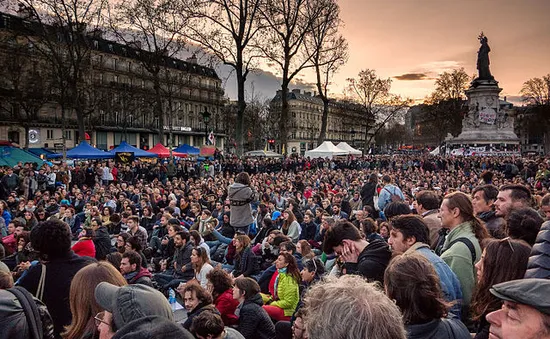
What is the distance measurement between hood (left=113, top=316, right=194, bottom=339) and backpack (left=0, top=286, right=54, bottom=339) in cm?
140

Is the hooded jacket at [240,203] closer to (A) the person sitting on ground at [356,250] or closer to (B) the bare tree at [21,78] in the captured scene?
(A) the person sitting on ground at [356,250]

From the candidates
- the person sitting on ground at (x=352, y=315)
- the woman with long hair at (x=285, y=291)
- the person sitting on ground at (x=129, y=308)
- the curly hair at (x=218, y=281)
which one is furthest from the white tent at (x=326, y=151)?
the person sitting on ground at (x=352, y=315)

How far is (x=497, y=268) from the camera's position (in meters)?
2.79

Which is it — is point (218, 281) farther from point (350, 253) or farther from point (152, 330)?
point (152, 330)

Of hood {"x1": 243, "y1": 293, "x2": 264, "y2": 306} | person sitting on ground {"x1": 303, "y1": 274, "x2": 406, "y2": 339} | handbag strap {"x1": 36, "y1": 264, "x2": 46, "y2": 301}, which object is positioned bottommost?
hood {"x1": 243, "y1": 293, "x2": 264, "y2": 306}

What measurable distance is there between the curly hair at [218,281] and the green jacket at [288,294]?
938mm

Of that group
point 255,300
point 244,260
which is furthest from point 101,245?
point 255,300

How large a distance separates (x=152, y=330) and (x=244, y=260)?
6082 millimetres

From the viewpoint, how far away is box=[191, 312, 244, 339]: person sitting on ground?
326 centimetres

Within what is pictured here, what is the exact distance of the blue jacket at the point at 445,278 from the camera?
307 centimetres

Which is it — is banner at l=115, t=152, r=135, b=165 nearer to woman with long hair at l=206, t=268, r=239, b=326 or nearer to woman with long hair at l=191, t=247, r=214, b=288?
woman with long hair at l=191, t=247, r=214, b=288

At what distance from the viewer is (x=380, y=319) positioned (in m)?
1.58

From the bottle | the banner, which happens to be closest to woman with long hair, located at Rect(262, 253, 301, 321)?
the bottle

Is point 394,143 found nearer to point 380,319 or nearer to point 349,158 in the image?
point 349,158
